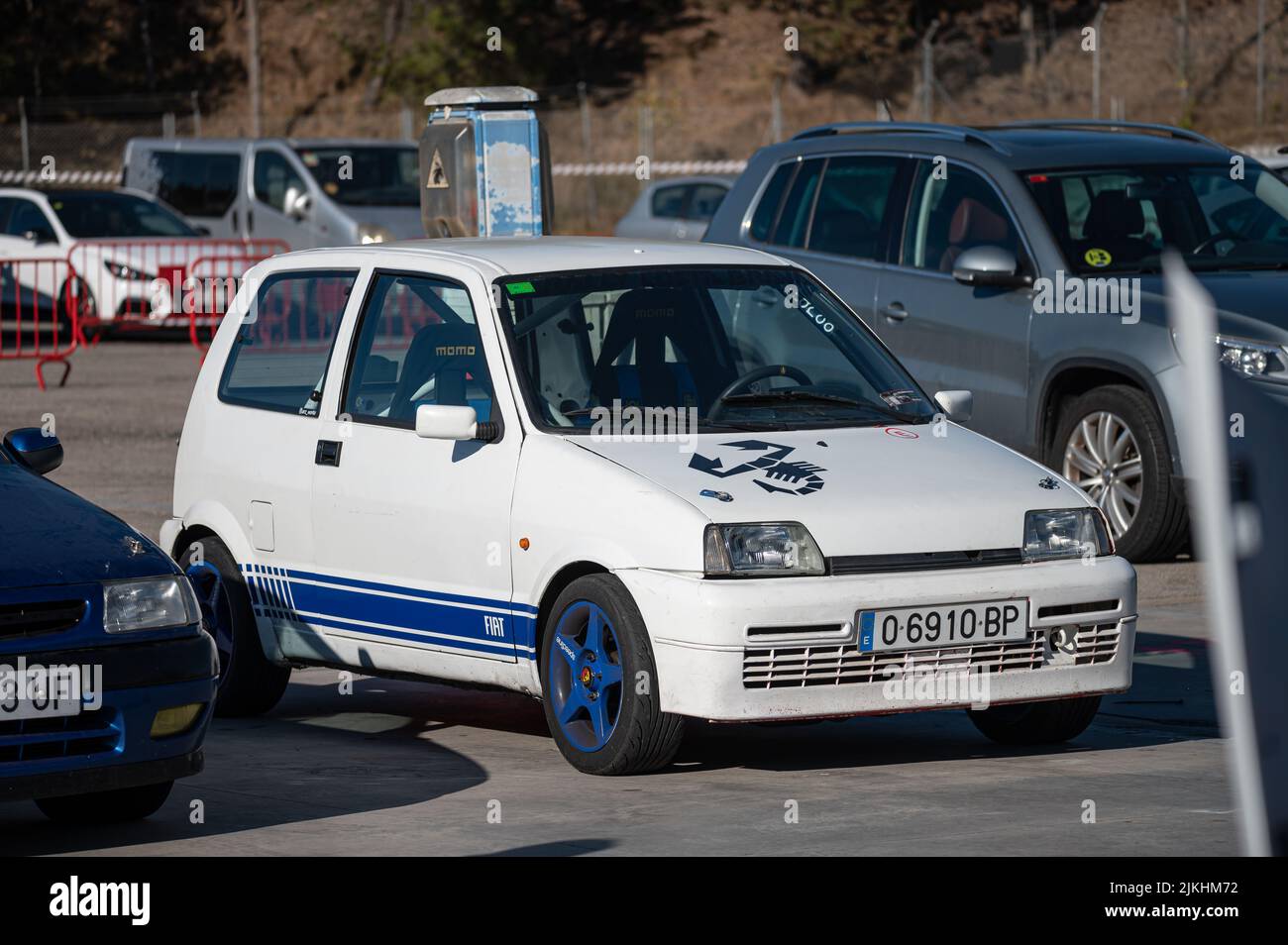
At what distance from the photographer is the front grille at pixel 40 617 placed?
5492 mm

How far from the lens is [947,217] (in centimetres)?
1168

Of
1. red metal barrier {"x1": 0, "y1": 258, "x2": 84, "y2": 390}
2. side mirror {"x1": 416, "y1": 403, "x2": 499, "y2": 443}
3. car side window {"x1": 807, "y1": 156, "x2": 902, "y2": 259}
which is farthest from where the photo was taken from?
red metal barrier {"x1": 0, "y1": 258, "x2": 84, "y2": 390}

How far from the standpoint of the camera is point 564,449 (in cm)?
688

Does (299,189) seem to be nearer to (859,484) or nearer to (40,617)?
(859,484)

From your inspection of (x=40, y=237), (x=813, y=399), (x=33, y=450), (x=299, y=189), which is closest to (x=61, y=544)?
(x=33, y=450)

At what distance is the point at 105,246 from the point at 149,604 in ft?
68.9

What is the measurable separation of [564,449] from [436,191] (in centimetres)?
671

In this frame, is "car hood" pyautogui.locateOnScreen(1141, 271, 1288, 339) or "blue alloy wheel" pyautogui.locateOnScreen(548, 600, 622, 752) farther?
"car hood" pyautogui.locateOnScreen(1141, 271, 1288, 339)

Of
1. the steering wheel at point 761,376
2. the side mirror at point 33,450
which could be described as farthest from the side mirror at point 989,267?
the side mirror at point 33,450

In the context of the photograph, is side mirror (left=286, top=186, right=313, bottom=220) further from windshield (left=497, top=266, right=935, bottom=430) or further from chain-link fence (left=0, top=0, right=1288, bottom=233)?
windshield (left=497, top=266, right=935, bottom=430)

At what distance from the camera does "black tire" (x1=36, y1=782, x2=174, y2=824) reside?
20.0ft

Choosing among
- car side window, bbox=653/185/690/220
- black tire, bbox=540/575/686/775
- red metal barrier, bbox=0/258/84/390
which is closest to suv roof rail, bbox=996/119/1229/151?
black tire, bbox=540/575/686/775

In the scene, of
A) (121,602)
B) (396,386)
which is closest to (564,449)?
(396,386)

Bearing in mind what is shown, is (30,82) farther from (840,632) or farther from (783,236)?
(840,632)
